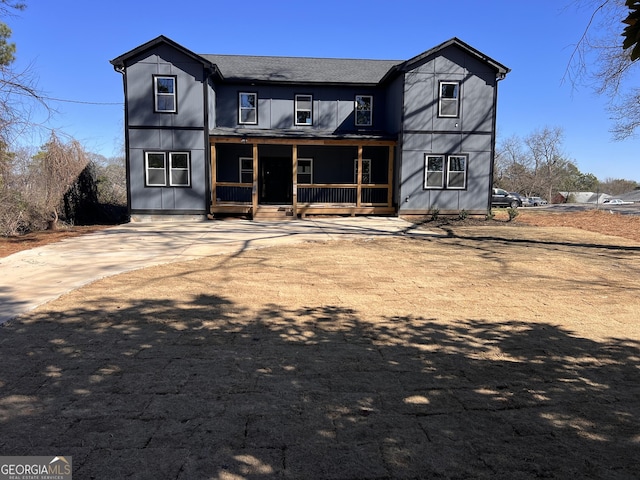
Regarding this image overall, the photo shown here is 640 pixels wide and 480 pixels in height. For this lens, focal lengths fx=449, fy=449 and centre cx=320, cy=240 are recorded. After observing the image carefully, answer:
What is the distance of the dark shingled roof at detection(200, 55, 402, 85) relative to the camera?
67.3 feet

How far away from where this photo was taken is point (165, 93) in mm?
18047

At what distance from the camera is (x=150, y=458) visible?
2549mm

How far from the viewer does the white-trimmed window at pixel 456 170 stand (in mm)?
19344

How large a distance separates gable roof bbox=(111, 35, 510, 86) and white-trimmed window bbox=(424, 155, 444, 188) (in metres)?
3.94

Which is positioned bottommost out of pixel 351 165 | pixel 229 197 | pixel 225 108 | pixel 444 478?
pixel 444 478

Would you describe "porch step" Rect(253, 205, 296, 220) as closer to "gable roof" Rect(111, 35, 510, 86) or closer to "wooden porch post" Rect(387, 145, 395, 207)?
"wooden porch post" Rect(387, 145, 395, 207)

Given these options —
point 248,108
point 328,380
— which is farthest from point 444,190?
point 328,380

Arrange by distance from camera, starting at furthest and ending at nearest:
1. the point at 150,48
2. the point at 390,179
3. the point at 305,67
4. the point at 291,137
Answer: the point at 305,67 < the point at 390,179 < the point at 291,137 < the point at 150,48

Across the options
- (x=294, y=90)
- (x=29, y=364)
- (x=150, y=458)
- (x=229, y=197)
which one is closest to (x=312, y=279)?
(x=29, y=364)

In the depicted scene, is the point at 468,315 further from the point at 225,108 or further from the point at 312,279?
the point at 225,108

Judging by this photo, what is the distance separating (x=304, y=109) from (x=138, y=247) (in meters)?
12.0

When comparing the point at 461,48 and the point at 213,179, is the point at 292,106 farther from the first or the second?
the point at 461,48

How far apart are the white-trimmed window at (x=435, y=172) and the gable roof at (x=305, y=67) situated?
12.9ft

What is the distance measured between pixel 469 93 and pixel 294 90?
25.3 feet
